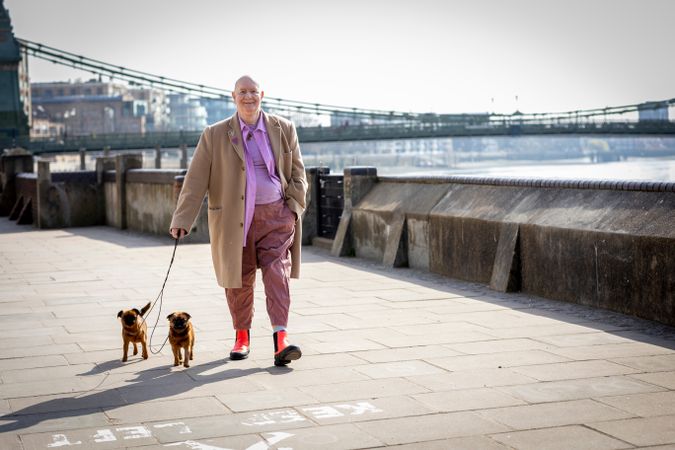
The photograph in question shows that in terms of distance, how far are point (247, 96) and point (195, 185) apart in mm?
621

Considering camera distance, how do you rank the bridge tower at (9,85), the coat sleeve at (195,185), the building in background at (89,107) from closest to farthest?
the coat sleeve at (195,185)
the bridge tower at (9,85)
the building in background at (89,107)

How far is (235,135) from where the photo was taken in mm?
6539

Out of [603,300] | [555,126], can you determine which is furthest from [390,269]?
[555,126]

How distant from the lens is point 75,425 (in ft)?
16.3

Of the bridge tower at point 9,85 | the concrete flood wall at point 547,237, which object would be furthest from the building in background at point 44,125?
the concrete flood wall at point 547,237

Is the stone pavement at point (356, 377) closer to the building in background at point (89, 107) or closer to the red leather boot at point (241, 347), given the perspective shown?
the red leather boot at point (241, 347)

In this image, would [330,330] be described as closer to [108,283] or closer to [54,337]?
[54,337]

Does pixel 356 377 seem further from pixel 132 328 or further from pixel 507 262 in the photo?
pixel 507 262

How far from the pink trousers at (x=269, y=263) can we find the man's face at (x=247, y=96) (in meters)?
0.56

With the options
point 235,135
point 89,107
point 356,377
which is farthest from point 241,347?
point 89,107

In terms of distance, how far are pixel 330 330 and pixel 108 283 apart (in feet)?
13.6

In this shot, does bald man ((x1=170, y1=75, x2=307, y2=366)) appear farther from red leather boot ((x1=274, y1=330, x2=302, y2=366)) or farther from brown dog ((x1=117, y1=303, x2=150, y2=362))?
brown dog ((x1=117, y1=303, x2=150, y2=362))

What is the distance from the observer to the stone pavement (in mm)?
4703

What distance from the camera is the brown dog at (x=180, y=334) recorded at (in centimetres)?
626
